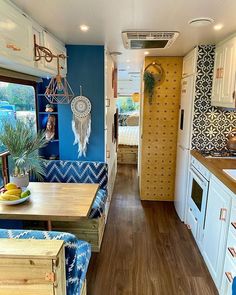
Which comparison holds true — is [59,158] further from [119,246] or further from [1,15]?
[1,15]

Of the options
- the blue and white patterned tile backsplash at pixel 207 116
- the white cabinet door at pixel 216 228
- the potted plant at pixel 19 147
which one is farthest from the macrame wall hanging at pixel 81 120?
the white cabinet door at pixel 216 228

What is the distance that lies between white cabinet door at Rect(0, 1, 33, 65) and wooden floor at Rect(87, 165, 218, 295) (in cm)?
200

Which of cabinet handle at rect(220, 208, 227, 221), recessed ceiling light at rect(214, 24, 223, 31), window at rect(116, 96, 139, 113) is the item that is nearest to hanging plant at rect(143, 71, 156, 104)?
recessed ceiling light at rect(214, 24, 223, 31)

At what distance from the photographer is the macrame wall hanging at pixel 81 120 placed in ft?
9.68

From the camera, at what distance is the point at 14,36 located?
65.6 inches

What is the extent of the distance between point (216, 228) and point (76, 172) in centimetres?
166

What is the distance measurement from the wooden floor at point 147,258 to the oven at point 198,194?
274mm

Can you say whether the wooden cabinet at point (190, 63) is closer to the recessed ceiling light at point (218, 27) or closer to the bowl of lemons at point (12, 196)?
the recessed ceiling light at point (218, 27)

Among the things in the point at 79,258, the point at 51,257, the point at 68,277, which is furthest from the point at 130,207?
the point at 51,257

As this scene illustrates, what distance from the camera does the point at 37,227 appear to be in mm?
2652

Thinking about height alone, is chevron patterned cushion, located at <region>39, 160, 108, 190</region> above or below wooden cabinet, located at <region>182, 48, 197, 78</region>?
below

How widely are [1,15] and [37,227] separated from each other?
6.81ft

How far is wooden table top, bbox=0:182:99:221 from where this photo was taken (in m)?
1.83

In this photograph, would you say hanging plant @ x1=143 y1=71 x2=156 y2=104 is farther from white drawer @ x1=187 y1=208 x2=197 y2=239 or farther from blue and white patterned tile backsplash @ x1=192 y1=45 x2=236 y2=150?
white drawer @ x1=187 y1=208 x2=197 y2=239
